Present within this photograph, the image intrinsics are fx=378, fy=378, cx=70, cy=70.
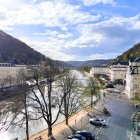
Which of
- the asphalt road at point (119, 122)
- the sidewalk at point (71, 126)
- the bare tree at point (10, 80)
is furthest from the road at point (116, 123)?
the bare tree at point (10, 80)

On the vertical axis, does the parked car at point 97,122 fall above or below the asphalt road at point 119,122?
above

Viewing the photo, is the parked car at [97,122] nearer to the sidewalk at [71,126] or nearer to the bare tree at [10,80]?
the sidewalk at [71,126]

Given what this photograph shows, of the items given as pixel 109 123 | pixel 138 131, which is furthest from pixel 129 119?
pixel 138 131

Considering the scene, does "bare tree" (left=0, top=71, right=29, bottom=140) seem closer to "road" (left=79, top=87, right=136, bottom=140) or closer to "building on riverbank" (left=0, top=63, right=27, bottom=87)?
"road" (left=79, top=87, right=136, bottom=140)

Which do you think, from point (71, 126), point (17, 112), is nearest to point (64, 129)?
point (71, 126)

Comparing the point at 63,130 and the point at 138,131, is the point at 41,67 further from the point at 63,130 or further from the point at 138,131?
the point at 138,131

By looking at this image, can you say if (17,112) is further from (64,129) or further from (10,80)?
(10,80)

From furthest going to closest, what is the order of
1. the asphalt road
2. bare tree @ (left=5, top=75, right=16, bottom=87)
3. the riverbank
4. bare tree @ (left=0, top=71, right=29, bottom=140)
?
bare tree @ (left=5, top=75, right=16, bottom=87), the asphalt road, the riverbank, bare tree @ (left=0, top=71, right=29, bottom=140)

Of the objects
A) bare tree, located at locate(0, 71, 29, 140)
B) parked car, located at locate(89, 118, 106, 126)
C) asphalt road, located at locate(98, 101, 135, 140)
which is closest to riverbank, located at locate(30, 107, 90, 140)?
parked car, located at locate(89, 118, 106, 126)

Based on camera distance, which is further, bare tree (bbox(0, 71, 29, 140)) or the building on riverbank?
the building on riverbank

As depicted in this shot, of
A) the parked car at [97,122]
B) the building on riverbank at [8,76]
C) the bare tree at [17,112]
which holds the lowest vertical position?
the parked car at [97,122]

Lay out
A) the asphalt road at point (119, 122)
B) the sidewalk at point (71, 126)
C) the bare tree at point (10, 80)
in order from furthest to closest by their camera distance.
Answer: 1. the bare tree at point (10, 80)
2. the asphalt road at point (119, 122)
3. the sidewalk at point (71, 126)

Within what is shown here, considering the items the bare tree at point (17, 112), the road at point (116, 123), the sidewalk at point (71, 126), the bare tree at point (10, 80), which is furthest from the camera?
the bare tree at point (10, 80)

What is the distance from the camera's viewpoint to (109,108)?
235ft
